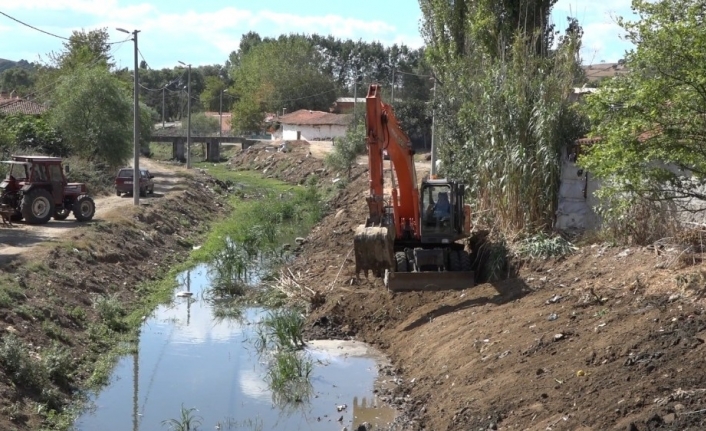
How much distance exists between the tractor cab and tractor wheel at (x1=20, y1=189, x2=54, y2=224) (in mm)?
15281

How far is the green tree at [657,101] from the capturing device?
1232cm

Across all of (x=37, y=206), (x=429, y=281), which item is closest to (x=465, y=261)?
(x=429, y=281)

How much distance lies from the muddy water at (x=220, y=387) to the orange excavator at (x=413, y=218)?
2752mm

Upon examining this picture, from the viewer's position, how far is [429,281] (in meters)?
21.5

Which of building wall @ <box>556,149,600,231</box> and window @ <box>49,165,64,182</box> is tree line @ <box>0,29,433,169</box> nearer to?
window @ <box>49,165,64,182</box>

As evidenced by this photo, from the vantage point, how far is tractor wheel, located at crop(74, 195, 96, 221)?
32531 mm

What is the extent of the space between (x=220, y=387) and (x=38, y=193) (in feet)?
54.2

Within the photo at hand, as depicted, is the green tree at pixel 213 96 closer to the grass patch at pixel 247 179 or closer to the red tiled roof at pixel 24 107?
the grass patch at pixel 247 179

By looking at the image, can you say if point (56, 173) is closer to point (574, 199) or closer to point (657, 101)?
point (574, 199)

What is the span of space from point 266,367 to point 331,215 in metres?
23.5

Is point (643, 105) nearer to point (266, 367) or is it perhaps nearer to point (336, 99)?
point (266, 367)

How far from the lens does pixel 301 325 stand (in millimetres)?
20719

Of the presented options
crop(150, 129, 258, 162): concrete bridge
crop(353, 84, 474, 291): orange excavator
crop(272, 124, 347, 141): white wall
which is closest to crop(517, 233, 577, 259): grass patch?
crop(353, 84, 474, 291): orange excavator

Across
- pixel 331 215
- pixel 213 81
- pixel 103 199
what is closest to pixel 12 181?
pixel 103 199
